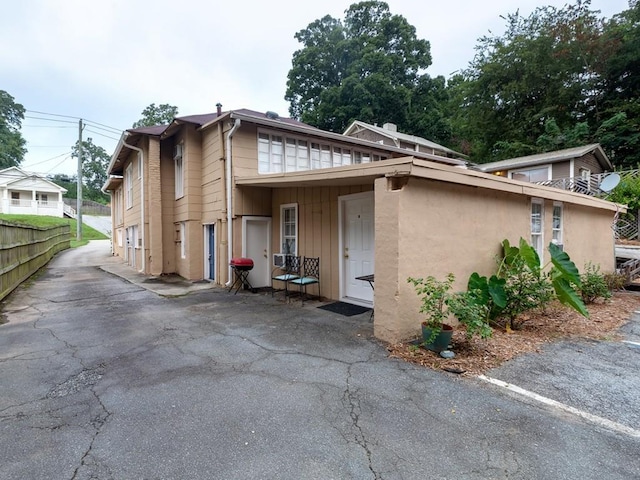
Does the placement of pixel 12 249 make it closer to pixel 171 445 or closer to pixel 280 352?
pixel 280 352

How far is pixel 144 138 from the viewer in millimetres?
11117

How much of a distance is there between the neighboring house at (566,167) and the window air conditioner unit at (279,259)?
43.7 ft

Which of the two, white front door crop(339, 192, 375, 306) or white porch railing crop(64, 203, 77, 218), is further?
white porch railing crop(64, 203, 77, 218)

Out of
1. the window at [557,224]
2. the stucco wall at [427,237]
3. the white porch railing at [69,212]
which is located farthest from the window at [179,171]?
the white porch railing at [69,212]

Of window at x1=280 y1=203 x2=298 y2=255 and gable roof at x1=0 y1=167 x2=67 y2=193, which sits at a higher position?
gable roof at x1=0 y1=167 x2=67 y2=193

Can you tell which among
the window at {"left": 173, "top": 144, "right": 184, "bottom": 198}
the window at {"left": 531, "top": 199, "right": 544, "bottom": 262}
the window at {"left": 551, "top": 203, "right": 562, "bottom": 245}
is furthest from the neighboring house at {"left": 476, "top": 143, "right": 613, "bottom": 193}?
the window at {"left": 173, "top": 144, "right": 184, "bottom": 198}

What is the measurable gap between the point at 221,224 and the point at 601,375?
8217 mm

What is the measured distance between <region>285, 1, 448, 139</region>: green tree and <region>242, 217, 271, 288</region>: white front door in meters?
23.2

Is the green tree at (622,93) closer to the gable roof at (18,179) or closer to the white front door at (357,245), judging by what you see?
the white front door at (357,245)

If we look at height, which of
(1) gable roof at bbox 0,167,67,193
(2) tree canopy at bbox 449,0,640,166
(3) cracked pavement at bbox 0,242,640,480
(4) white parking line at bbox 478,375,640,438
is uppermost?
(2) tree canopy at bbox 449,0,640,166

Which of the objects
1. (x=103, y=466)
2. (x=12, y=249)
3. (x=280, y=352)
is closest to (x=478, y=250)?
(x=280, y=352)

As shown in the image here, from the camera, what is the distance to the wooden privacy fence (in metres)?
7.04

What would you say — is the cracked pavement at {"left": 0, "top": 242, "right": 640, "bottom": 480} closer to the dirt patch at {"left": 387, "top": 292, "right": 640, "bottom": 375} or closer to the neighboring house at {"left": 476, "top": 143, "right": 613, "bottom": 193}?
the dirt patch at {"left": 387, "top": 292, "right": 640, "bottom": 375}

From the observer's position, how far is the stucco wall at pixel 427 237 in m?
4.49
